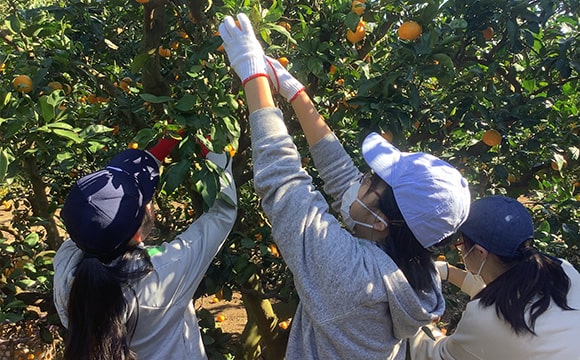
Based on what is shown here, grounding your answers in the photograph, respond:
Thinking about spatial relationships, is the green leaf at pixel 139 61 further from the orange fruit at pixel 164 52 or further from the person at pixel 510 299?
the person at pixel 510 299

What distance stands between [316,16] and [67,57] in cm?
94

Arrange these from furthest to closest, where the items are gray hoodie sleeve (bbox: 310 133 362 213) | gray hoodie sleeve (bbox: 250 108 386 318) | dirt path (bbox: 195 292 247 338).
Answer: dirt path (bbox: 195 292 247 338), gray hoodie sleeve (bbox: 310 133 362 213), gray hoodie sleeve (bbox: 250 108 386 318)

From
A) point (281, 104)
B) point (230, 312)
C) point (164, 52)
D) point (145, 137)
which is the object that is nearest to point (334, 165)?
point (145, 137)

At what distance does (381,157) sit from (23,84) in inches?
44.7

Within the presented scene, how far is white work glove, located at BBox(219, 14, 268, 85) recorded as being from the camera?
1106 millimetres

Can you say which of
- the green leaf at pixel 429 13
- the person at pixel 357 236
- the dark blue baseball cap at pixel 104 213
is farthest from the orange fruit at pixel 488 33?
the dark blue baseball cap at pixel 104 213

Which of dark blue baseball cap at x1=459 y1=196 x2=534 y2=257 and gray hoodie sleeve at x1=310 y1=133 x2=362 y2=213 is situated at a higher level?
gray hoodie sleeve at x1=310 y1=133 x2=362 y2=213

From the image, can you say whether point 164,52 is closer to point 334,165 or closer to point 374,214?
point 334,165

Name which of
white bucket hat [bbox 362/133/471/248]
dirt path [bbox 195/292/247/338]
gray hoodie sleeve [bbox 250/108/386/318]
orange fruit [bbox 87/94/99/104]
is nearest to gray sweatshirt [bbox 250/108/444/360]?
gray hoodie sleeve [bbox 250/108/386/318]

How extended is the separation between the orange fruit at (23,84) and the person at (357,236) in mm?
791

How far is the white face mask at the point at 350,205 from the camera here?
3.60ft

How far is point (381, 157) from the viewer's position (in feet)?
3.69

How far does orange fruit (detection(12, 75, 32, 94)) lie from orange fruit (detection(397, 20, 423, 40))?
1.19m

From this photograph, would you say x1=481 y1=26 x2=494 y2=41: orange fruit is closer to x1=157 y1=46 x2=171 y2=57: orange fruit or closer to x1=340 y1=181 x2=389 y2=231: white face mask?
x1=340 y1=181 x2=389 y2=231: white face mask
